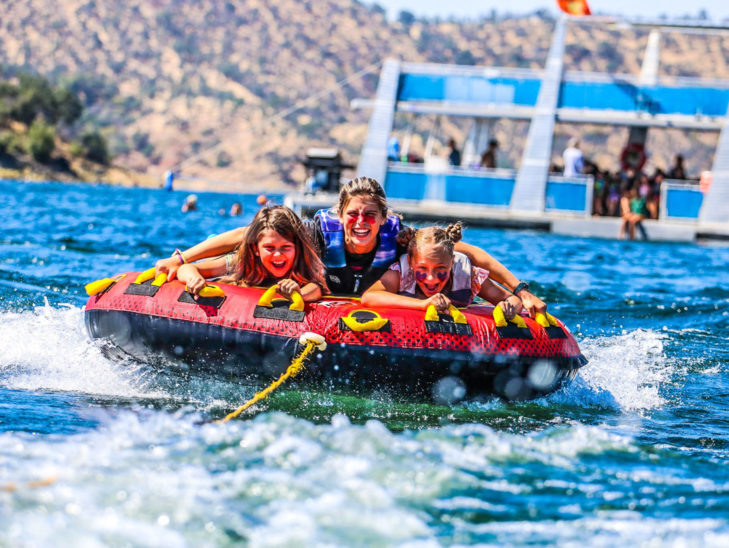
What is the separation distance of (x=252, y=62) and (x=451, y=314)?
98.2m

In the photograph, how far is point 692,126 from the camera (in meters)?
19.6

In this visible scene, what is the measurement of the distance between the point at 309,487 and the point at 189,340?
1919mm

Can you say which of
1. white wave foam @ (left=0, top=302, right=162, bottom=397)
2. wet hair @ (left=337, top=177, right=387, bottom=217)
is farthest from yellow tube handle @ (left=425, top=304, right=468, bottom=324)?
white wave foam @ (left=0, top=302, right=162, bottom=397)

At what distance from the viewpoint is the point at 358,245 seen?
19.1 feet

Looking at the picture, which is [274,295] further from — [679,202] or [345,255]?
[679,202]

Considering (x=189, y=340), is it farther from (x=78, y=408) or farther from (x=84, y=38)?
(x=84, y=38)

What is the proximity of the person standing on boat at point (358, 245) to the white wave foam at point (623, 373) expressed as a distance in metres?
0.70

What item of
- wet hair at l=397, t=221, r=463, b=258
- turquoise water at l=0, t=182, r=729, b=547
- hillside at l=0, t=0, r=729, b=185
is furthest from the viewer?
hillside at l=0, t=0, r=729, b=185

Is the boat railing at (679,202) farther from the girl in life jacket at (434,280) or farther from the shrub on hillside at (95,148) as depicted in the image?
the shrub on hillside at (95,148)

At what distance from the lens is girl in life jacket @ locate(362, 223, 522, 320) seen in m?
5.45

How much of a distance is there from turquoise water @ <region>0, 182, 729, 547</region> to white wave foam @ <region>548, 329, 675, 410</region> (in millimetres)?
25

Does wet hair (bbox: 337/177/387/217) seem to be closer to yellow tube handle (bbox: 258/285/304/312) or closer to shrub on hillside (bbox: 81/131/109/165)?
yellow tube handle (bbox: 258/285/304/312)

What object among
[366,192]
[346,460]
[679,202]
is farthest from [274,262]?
[679,202]

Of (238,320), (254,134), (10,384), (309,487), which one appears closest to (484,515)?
(309,487)
